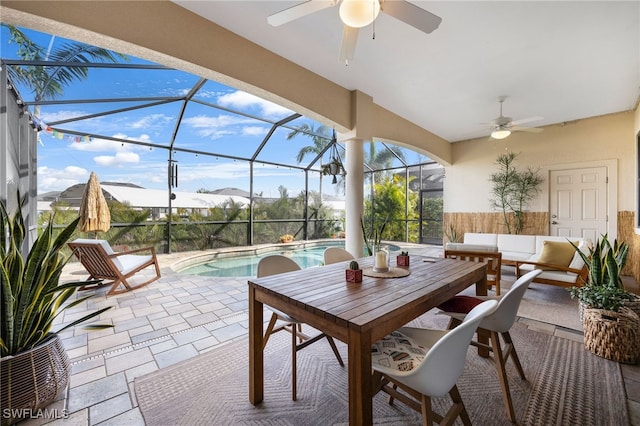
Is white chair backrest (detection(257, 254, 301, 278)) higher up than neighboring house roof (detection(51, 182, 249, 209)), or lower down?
lower down

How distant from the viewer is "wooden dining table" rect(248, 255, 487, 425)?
3.71 ft

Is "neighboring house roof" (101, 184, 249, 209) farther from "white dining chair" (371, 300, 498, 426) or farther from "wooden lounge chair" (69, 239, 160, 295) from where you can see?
"white dining chair" (371, 300, 498, 426)

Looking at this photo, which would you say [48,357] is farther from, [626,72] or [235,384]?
[626,72]

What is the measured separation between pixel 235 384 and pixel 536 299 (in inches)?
161

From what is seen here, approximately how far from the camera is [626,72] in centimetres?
359

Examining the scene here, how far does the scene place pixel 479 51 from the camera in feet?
10.3

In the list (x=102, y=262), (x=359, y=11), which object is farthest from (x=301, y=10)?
(x=102, y=262)

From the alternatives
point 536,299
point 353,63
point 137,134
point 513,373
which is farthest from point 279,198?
point 513,373

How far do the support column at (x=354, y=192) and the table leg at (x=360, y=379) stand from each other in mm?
3241

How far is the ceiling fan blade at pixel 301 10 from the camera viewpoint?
6.22 feet

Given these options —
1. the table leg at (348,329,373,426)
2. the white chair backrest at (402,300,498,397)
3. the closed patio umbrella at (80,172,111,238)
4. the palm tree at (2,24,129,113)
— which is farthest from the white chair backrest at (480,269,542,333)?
the closed patio umbrella at (80,172,111,238)

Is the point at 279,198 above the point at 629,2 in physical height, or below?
below

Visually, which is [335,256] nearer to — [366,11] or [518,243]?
[366,11]

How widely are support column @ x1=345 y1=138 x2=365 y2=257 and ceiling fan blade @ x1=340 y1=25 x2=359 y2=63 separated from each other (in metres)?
2.03
